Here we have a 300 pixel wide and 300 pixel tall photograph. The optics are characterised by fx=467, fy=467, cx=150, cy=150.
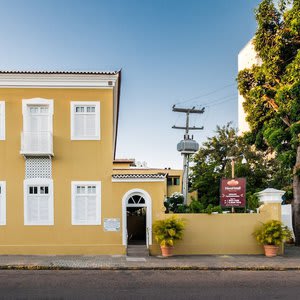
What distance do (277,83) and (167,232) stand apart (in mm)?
9561

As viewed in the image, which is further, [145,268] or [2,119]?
[2,119]

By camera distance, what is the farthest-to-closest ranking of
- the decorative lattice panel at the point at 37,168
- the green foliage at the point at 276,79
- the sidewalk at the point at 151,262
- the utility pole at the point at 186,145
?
the utility pole at the point at 186,145, the green foliage at the point at 276,79, the decorative lattice panel at the point at 37,168, the sidewalk at the point at 151,262

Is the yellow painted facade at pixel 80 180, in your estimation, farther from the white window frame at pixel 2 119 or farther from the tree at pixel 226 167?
the tree at pixel 226 167

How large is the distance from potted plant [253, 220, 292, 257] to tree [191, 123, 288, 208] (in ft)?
43.0

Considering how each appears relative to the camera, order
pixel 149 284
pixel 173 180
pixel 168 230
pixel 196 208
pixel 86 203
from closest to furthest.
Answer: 1. pixel 149 284
2. pixel 168 230
3. pixel 86 203
4. pixel 196 208
5. pixel 173 180

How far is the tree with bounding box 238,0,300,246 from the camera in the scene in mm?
20703

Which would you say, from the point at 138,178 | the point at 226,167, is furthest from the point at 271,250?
the point at 226,167

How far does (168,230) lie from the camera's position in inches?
670

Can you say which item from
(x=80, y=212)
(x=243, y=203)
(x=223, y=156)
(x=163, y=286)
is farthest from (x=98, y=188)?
(x=223, y=156)

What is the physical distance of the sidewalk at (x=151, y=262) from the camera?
14.9 meters

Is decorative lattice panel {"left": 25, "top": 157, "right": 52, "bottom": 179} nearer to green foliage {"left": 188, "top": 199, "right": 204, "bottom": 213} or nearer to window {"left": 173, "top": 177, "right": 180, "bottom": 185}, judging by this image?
green foliage {"left": 188, "top": 199, "right": 204, "bottom": 213}

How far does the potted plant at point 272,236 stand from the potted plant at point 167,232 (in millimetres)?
3129

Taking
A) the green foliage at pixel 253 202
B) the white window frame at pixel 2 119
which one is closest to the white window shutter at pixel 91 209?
the white window frame at pixel 2 119

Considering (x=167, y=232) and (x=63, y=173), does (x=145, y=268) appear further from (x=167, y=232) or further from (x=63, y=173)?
(x=63, y=173)
